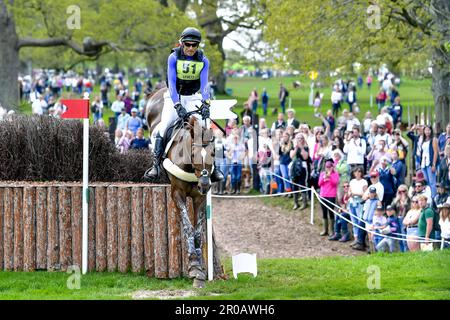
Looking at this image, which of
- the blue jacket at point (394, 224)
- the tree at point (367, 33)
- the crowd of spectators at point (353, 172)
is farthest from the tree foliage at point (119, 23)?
the blue jacket at point (394, 224)

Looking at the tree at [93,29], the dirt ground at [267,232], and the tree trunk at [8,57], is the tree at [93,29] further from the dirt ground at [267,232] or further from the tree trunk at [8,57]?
the dirt ground at [267,232]

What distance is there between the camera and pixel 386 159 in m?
25.3

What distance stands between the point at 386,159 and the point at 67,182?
10082 mm

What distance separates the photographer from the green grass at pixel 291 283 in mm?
14188

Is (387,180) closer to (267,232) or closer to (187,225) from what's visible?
(267,232)

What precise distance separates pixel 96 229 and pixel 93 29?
32.9 metres

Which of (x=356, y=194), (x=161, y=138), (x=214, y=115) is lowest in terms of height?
(x=356, y=194)

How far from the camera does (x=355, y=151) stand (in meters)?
27.0

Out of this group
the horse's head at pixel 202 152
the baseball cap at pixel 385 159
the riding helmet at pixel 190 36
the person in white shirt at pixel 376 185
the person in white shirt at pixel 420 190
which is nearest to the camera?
the horse's head at pixel 202 152

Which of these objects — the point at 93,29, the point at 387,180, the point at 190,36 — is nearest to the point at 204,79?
the point at 190,36

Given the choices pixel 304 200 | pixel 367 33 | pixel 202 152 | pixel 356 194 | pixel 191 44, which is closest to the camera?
pixel 202 152

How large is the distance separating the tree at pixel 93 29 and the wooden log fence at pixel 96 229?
29890 mm

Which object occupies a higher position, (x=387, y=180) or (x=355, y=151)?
(x=355, y=151)
